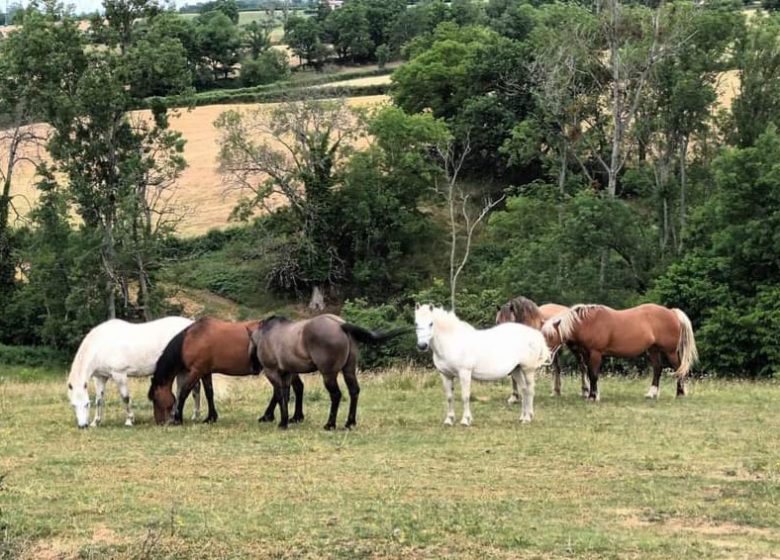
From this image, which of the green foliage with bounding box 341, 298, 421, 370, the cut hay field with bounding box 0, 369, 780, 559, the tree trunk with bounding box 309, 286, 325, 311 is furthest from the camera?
the tree trunk with bounding box 309, 286, 325, 311

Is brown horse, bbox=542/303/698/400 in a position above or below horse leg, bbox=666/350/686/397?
above

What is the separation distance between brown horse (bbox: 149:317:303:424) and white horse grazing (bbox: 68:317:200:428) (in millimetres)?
494

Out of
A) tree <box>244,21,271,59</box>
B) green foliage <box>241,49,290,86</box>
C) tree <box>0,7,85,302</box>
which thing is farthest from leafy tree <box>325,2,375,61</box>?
tree <box>0,7,85,302</box>

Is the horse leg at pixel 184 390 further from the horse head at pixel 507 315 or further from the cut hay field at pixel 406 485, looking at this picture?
the horse head at pixel 507 315

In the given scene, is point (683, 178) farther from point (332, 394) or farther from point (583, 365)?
point (332, 394)

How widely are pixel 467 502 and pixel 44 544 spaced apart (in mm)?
3846

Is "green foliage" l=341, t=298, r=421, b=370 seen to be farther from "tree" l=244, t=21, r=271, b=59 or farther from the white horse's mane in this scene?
"tree" l=244, t=21, r=271, b=59

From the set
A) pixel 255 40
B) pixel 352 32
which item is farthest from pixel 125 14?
pixel 352 32

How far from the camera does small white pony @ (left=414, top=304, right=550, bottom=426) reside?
14.4 metres

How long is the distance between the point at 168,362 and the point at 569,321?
22.3ft

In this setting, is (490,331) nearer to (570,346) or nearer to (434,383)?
(570,346)

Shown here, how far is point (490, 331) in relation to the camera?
48.4ft

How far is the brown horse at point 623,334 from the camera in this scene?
17219 millimetres

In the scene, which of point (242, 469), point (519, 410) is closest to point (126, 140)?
point (519, 410)
